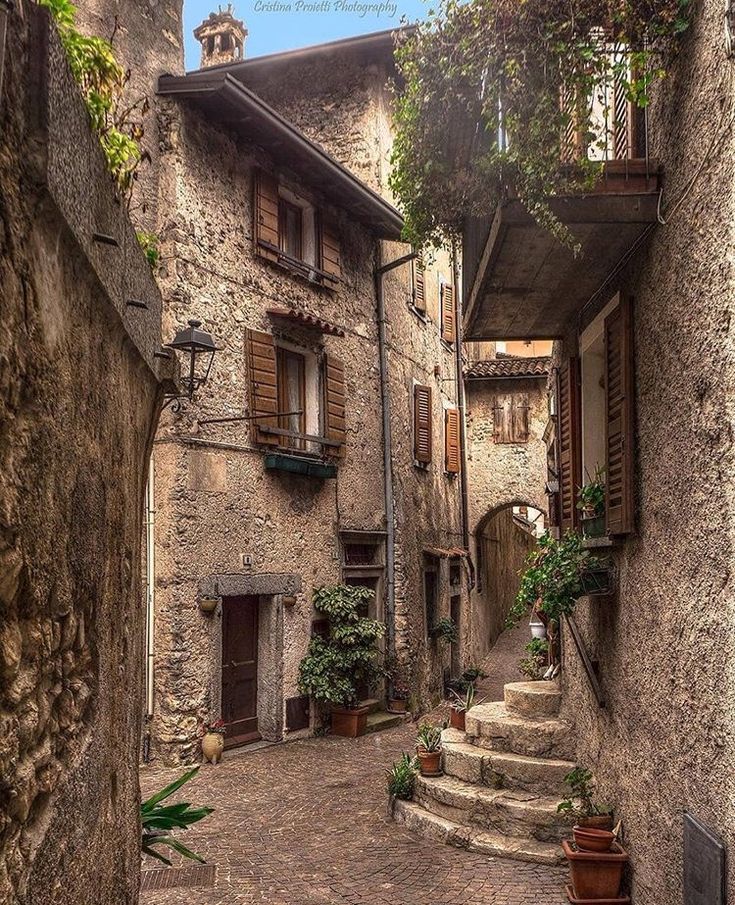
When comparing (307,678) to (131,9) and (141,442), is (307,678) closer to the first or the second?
(141,442)

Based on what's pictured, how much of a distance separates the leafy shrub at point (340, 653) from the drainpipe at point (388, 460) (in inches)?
62.1

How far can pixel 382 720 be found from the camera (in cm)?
1289

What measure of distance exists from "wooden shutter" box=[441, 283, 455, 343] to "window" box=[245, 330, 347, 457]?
19.2ft

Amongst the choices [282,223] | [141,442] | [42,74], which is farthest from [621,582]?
[282,223]


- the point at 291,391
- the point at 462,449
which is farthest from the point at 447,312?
the point at 291,391

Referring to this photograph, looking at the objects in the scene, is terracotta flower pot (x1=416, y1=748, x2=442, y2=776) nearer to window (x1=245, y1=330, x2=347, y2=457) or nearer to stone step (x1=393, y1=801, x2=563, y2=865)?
stone step (x1=393, y1=801, x2=563, y2=865)

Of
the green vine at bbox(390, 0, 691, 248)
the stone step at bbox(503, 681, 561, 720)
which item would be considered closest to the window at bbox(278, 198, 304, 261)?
the green vine at bbox(390, 0, 691, 248)

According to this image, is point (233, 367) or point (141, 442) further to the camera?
point (233, 367)

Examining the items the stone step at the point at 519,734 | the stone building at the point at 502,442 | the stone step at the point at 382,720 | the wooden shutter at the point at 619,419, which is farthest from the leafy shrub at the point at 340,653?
the stone building at the point at 502,442

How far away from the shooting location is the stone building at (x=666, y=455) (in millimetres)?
4102

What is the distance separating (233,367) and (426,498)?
20.4ft

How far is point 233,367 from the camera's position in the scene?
11312 mm

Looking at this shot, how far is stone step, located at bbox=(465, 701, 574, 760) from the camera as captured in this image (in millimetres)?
7598

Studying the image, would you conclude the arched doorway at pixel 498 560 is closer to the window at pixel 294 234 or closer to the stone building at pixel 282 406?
the stone building at pixel 282 406
